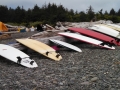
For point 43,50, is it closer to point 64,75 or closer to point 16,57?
point 16,57

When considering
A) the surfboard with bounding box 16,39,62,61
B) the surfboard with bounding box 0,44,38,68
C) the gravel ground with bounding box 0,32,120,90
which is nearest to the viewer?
the gravel ground with bounding box 0,32,120,90

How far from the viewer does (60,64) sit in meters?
6.36

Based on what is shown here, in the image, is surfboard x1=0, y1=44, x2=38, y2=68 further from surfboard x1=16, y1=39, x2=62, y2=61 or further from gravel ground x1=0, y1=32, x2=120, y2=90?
surfboard x1=16, y1=39, x2=62, y2=61

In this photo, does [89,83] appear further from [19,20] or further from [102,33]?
[19,20]

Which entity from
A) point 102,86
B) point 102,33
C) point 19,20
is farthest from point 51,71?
point 19,20

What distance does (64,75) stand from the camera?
5168mm

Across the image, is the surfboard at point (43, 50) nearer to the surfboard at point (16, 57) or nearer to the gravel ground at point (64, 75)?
the gravel ground at point (64, 75)

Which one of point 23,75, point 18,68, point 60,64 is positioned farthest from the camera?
point 60,64

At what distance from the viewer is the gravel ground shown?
4.40 m

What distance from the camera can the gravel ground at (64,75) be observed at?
4.40 meters

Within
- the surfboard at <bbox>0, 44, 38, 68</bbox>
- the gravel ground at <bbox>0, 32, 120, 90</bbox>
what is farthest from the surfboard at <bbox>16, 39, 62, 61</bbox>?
the surfboard at <bbox>0, 44, 38, 68</bbox>

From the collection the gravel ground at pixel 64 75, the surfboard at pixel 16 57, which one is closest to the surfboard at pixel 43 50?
the gravel ground at pixel 64 75

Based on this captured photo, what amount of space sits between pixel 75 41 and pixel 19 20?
50.8 m

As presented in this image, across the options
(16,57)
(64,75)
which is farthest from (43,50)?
(64,75)
